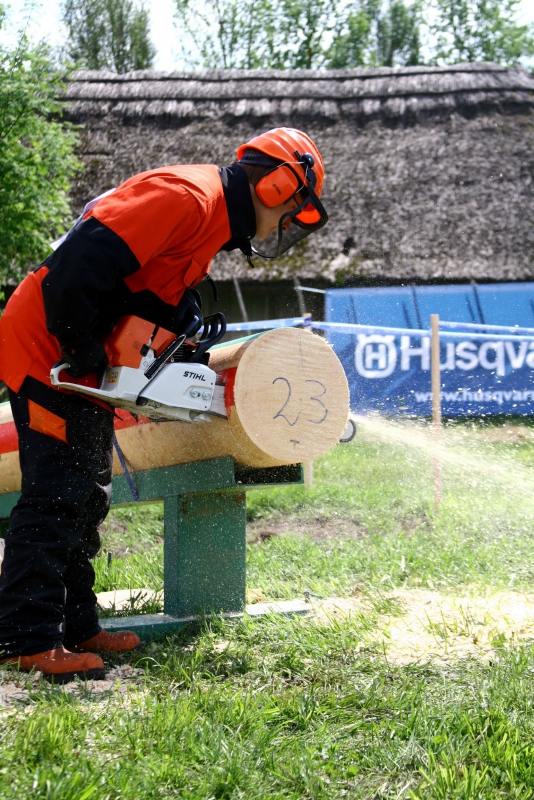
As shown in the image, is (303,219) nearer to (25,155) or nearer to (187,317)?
(187,317)

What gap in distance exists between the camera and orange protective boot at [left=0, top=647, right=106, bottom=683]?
2631 millimetres

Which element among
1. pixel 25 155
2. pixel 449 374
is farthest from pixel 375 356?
pixel 25 155

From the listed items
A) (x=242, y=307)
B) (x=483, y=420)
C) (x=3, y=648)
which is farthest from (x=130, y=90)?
(x=3, y=648)

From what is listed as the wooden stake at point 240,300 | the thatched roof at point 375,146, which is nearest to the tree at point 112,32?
the thatched roof at point 375,146

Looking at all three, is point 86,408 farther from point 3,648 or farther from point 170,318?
point 3,648

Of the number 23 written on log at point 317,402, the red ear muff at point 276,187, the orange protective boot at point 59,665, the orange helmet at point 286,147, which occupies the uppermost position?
the orange helmet at point 286,147

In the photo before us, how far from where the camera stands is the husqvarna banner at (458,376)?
9898 mm

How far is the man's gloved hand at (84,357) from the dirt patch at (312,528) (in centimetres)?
297

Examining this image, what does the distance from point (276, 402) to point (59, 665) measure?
106 centimetres

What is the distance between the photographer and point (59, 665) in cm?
265

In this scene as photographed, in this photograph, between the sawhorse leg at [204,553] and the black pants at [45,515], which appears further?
the sawhorse leg at [204,553]

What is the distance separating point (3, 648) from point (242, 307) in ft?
30.7

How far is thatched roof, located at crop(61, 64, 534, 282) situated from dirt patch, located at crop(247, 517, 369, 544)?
5826 millimetres

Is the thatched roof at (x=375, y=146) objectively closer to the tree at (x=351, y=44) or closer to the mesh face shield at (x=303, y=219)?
the mesh face shield at (x=303, y=219)
